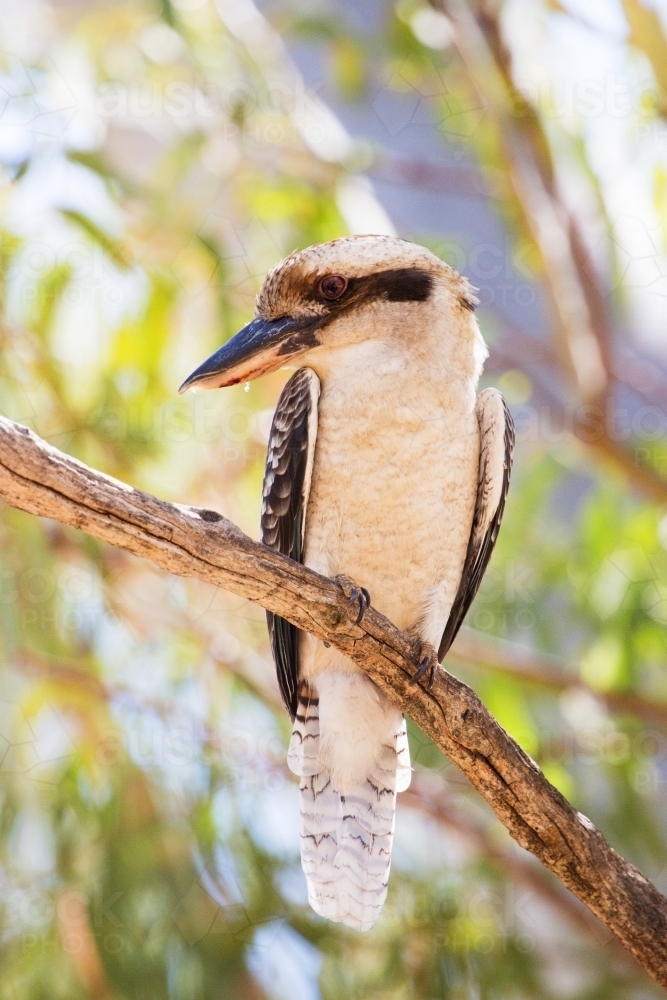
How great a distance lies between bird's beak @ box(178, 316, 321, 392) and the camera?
7.36ft

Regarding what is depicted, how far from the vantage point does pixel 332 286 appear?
229 centimetres

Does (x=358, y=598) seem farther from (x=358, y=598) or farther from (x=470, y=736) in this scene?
(x=470, y=736)

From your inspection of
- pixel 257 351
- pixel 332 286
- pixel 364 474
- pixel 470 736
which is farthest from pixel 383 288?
pixel 470 736

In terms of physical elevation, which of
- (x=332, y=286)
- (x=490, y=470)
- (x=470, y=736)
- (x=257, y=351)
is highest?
(x=332, y=286)

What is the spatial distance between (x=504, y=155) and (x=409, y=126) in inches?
92.1

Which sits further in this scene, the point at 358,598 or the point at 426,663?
the point at 426,663

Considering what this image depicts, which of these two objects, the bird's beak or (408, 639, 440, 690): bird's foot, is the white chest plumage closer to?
the bird's beak

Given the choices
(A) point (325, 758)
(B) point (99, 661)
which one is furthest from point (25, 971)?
(A) point (325, 758)

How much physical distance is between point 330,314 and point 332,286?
0.06 meters

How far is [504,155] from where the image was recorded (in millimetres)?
3400

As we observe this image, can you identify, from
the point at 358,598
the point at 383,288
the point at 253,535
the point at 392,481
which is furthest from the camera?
the point at 253,535

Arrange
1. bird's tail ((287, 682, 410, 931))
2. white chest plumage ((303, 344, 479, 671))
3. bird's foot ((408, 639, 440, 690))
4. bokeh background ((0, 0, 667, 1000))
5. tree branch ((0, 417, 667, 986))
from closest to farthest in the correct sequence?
tree branch ((0, 417, 667, 986)), bird's foot ((408, 639, 440, 690)), white chest plumage ((303, 344, 479, 671)), bird's tail ((287, 682, 410, 931)), bokeh background ((0, 0, 667, 1000))

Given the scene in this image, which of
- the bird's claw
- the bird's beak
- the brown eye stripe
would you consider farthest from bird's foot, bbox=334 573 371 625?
the brown eye stripe

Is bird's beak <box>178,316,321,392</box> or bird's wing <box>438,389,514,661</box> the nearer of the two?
bird's beak <box>178,316,321,392</box>
